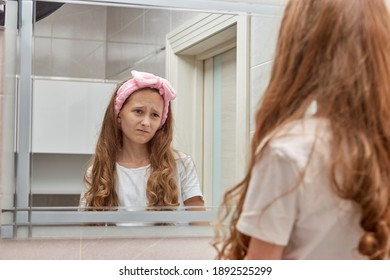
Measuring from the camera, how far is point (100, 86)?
114cm

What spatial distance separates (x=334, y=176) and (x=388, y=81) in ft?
0.48

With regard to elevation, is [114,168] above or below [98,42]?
below

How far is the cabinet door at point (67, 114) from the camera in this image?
112 cm

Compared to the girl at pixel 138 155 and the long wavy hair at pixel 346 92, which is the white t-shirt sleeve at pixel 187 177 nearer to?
the girl at pixel 138 155

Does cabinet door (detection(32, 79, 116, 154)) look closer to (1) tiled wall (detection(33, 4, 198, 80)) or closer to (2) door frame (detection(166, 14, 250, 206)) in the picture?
(1) tiled wall (detection(33, 4, 198, 80))

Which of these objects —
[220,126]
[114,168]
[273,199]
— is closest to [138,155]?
[114,168]

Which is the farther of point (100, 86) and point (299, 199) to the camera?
point (100, 86)

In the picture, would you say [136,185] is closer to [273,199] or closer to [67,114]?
[67,114]

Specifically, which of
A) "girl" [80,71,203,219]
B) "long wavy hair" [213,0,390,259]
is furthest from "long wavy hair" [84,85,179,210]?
"long wavy hair" [213,0,390,259]

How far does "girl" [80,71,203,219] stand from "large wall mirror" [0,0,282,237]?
0.06ft

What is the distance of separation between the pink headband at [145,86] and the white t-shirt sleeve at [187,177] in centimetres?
8

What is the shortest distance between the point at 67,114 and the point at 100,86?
7 cm

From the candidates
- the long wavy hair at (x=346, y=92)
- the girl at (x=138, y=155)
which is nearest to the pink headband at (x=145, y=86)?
the girl at (x=138, y=155)

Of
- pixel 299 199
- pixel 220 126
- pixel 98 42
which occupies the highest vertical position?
pixel 98 42
